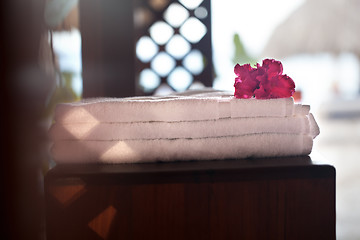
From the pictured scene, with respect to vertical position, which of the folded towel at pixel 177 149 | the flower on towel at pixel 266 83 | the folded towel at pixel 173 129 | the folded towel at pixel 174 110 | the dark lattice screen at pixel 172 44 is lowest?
the folded towel at pixel 177 149

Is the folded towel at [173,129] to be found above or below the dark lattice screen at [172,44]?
below

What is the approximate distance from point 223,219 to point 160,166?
0.13 metres

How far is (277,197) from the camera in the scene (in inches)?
24.3

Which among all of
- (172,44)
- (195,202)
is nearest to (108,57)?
(172,44)

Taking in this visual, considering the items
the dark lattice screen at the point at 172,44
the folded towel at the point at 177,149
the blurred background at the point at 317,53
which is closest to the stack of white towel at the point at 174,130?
the folded towel at the point at 177,149

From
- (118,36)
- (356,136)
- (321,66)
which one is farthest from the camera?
(321,66)

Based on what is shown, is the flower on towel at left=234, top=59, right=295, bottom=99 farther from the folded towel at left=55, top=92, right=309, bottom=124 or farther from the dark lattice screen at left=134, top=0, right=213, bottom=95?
the dark lattice screen at left=134, top=0, right=213, bottom=95

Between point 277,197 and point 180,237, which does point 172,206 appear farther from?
point 277,197

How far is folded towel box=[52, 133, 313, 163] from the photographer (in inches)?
26.6

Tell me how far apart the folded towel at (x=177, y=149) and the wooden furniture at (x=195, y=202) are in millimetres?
59

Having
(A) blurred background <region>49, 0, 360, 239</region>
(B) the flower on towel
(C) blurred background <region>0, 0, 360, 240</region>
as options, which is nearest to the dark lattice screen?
(C) blurred background <region>0, 0, 360, 240</region>

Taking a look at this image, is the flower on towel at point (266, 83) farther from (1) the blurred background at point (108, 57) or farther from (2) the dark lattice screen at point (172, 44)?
(2) the dark lattice screen at point (172, 44)

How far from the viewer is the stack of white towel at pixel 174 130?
2.21ft

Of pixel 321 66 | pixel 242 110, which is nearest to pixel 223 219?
pixel 242 110
